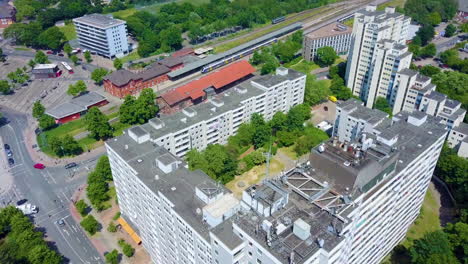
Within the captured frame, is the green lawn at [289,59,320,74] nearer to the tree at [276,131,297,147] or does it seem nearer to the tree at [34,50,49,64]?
the tree at [276,131,297,147]

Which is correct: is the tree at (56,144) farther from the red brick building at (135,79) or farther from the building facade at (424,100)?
the building facade at (424,100)

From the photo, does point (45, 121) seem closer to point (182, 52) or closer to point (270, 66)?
point (182, 52)

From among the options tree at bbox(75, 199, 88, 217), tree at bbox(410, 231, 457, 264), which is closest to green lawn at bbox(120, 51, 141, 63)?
tree at bbox(75, 199, 88, 217)

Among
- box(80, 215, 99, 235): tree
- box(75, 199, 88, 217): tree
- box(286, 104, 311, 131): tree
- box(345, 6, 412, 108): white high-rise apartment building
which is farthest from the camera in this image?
box(345, 6, 412, 108): white high-rise apartment building

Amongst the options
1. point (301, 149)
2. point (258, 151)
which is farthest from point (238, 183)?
point (301, 149)

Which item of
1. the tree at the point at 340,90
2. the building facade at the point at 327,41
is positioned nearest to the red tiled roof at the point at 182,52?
the building facade at the point at 327,41
